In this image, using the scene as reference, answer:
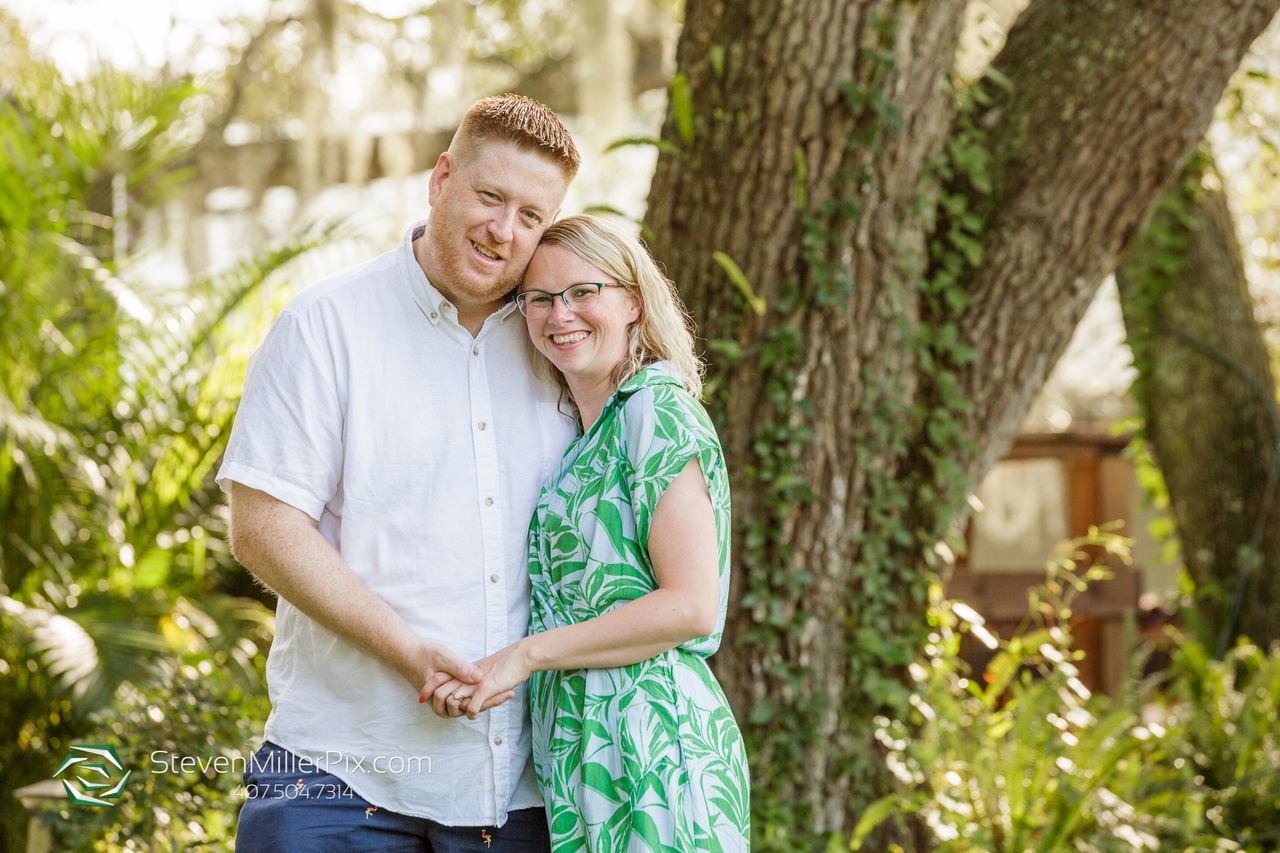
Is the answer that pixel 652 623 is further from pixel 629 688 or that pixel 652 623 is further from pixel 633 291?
pixel 633 291

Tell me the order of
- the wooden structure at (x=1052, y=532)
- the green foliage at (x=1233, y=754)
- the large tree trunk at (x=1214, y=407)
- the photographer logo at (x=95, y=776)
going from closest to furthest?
the photographer logo at (x=95, y=776)
the green foliage at (x=1233, y=754)
the large tree trunk at (x=1214, y=407)
the wooden structure at (x=1052, y=532)

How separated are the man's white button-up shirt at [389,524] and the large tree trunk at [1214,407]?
4186 millimetres

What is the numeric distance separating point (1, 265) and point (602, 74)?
141 inches

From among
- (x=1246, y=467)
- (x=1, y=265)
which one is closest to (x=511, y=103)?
(x=1, y=265)

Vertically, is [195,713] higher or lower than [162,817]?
higher

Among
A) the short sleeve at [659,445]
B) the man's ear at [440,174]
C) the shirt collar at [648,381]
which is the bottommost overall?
the short sleeve at [659,445]

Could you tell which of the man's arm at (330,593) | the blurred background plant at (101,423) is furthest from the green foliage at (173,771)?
the man's arm at (330,593)

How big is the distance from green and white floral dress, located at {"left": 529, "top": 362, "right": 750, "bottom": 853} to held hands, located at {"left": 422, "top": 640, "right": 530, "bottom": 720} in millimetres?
117

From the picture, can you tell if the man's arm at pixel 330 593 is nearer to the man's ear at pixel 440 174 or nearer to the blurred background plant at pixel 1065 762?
the man's ear at pixel 440 174

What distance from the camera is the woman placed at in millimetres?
1730

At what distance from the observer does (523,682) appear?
5.98 feet

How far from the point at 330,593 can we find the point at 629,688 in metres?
0.50

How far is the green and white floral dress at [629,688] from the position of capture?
1.73 m

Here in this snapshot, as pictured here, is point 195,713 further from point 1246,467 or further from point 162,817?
point 1246,467
